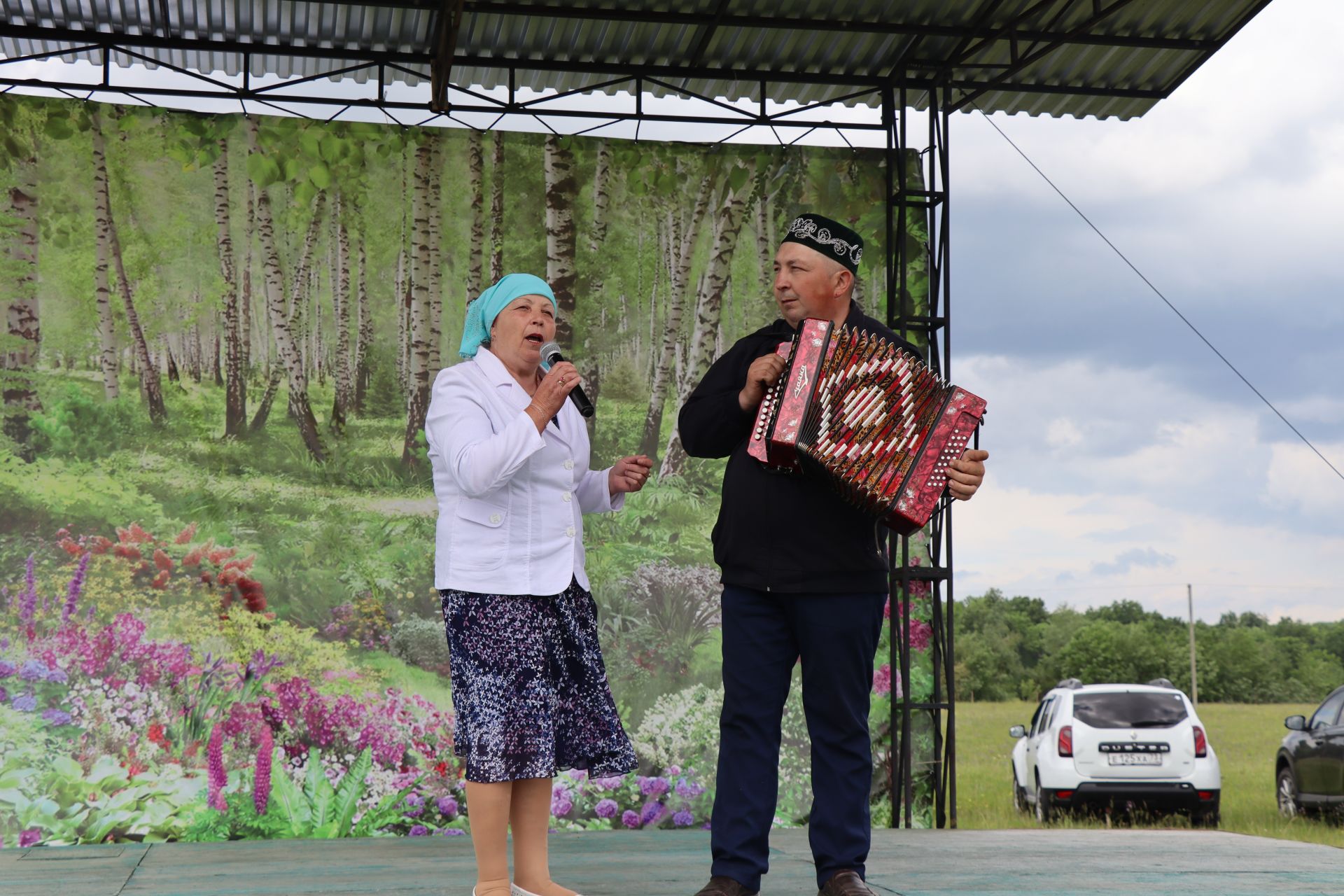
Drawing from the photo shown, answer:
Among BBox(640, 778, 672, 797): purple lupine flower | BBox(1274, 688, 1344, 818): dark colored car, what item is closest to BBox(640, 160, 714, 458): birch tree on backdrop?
BBox(640, 778, 672, 797): purple lupine flower

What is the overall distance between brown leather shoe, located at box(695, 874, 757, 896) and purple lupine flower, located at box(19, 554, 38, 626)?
4.04 metres

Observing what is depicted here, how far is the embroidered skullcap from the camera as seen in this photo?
10.4 feet

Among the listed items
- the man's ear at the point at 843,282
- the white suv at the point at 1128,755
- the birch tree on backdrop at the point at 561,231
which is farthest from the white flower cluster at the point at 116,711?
the white suv at the point at 1128,755

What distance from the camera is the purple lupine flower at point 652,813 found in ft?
20.1

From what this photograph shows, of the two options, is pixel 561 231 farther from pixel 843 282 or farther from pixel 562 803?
pixel 843 282

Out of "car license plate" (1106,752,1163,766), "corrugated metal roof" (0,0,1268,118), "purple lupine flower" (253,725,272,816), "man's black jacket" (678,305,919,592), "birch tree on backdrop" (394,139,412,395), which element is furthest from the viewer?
"car license plate" (1106,752,1163,766)

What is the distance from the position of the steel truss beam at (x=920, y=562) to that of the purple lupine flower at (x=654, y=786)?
109 cm

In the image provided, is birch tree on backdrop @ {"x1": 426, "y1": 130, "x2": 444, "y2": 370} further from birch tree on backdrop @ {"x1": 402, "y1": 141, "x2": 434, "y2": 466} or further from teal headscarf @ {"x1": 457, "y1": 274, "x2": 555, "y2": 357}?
teal headscarf @ {"x1": 457, "y1": 274, "x2": 555, "y2": 357}

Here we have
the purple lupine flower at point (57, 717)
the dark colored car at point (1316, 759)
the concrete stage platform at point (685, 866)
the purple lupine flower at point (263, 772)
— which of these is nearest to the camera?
the concrete stage platform at point (685, 866)

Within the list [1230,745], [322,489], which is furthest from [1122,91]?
[1230,745]

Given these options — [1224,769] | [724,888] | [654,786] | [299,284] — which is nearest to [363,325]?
[299,284]

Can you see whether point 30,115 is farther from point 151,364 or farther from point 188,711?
point 188,711

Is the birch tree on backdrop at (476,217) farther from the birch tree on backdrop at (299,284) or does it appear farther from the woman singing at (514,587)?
the woman singing at (514,587)

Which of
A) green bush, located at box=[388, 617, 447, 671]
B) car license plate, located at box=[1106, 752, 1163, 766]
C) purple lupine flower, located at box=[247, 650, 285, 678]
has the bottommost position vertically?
car license plate, located at box=[1106, 752, 1163, 766]
